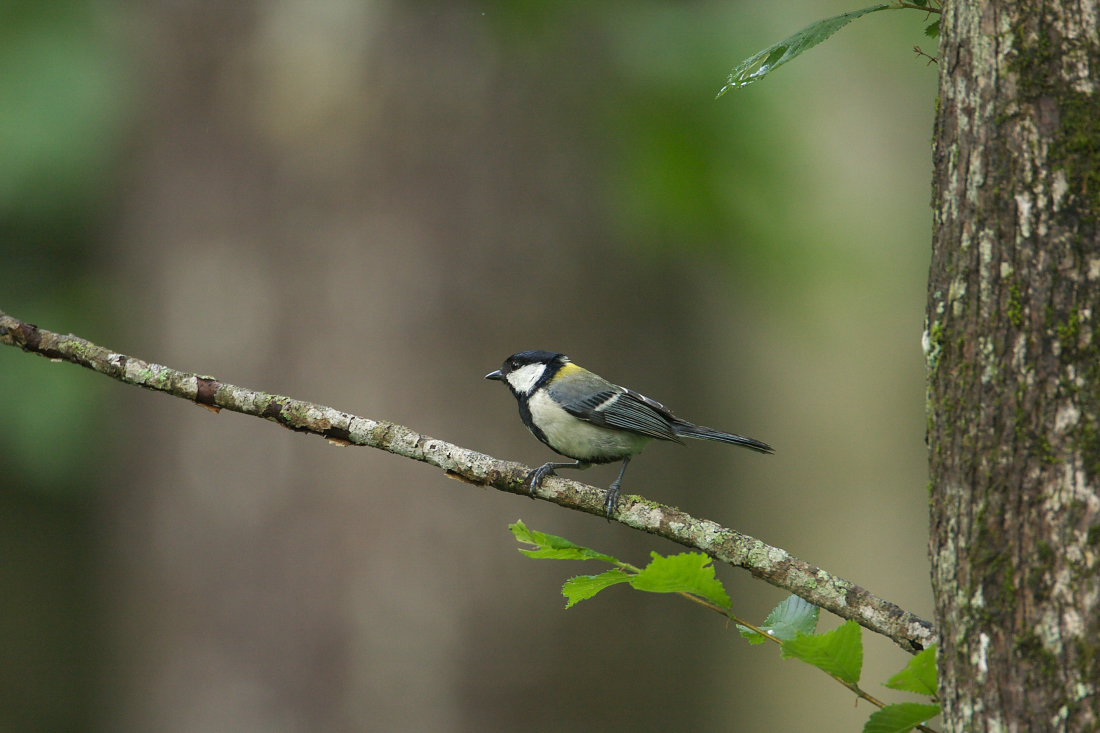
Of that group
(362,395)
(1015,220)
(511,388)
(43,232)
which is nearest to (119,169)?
(43,232)

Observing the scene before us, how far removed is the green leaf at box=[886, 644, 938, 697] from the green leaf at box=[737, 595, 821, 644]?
0.55 feet

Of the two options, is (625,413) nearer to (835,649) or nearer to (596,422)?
(596,422)

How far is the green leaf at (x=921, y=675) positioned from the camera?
4.61 feet

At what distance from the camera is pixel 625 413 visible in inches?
137

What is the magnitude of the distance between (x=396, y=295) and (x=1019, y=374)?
348 centimetres

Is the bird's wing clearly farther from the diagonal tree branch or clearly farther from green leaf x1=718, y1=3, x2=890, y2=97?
green leaf x1=718, y1=3, x2=890, y2=97

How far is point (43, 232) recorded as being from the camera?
585 cm

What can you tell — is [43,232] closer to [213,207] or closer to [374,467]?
[213,207]

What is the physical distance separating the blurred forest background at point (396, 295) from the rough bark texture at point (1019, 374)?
3093 mm

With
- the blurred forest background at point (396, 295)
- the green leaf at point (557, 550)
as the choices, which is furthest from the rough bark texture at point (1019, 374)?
the blurred forest background at point (396, 295)

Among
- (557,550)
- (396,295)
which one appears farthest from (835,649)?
(396,295)

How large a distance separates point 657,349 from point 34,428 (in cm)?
351

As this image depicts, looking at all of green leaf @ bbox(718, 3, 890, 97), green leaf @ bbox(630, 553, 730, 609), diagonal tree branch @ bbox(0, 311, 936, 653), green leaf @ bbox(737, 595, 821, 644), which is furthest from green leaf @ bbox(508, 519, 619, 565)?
green leaf @ bbox(718, 3, 890, 97)

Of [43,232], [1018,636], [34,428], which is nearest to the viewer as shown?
[1018,636]
